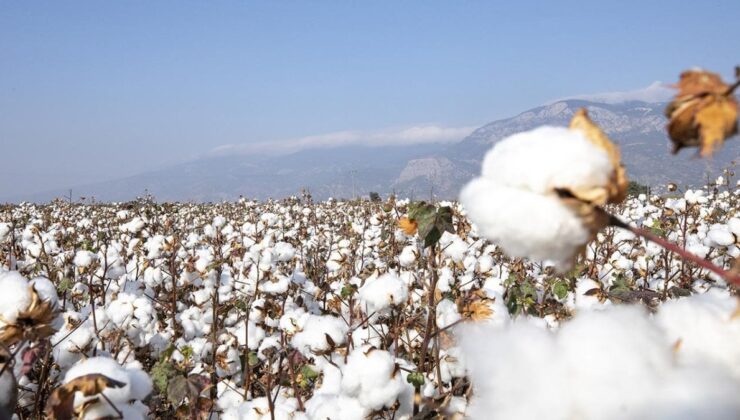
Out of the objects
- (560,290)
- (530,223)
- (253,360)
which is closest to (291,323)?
(253,360)

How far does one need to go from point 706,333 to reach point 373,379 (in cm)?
130

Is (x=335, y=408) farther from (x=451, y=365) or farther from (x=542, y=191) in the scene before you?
(x=542, y=191)

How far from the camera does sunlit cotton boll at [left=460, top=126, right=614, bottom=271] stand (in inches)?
33.0

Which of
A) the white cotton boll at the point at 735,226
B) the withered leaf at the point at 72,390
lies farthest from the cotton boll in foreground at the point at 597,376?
the white cotton boll at the point at 735,226

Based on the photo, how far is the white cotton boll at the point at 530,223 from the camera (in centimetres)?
84

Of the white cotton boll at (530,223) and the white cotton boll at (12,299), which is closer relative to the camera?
the white cotton boll at (530,223)

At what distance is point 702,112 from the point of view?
819 millimetres

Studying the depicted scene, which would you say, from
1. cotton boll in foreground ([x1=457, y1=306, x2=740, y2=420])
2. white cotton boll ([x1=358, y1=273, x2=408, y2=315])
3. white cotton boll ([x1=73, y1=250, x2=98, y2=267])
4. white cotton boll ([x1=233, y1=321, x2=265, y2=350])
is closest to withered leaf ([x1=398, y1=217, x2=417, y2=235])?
white cotton boll ([x1=358, y1=273, x2=408, y2=315])

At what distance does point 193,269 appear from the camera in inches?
198

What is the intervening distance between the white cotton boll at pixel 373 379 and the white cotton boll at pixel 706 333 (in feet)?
4.00

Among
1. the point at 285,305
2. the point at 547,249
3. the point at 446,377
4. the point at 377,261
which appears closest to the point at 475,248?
the point at 377,261

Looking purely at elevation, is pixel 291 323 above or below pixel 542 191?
below

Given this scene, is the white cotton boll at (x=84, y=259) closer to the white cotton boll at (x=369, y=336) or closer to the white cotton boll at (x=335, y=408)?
the white cotton boll at (x=369, y=336)

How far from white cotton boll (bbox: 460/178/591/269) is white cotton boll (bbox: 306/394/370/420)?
1.37 metres
